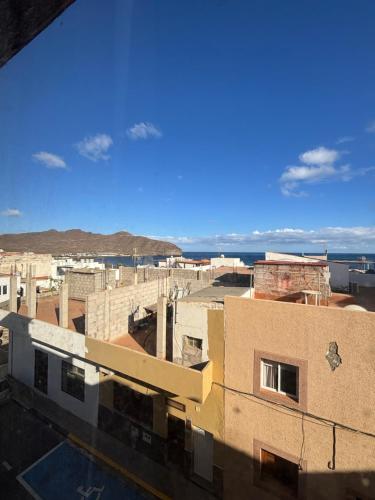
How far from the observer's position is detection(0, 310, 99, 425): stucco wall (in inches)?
354

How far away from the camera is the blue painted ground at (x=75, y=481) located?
24.3 feet

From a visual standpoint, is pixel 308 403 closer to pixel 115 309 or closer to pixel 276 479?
pixel 276 479

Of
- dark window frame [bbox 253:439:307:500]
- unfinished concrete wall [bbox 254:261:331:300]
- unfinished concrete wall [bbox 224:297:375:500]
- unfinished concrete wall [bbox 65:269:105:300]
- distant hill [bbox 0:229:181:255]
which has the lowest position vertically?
dark window frame [bbox 253:439:307:500]

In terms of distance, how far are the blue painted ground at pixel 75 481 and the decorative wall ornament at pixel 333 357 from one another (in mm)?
6278

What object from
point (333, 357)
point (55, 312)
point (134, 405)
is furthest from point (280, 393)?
point (55, 312)

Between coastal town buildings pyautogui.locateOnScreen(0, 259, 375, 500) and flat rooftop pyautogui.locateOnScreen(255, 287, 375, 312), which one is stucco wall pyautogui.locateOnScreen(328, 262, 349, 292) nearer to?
flat rooftop pyautogui.locateOnScreen(255, 287, 375, 312)

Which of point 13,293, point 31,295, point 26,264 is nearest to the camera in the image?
point 31,295

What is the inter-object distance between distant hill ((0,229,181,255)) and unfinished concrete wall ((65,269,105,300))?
140 centimetres

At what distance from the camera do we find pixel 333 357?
5.47m

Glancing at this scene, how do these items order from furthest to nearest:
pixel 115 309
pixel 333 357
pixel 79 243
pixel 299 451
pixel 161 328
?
pixel 79 243, pixel 115 309, pixel 161 328, pixel 299 451, pixel 333 357

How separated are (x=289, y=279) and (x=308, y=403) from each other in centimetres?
367

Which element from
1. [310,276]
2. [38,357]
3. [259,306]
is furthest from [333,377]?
[38,357]

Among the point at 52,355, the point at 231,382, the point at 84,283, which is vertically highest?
the point at 84,283

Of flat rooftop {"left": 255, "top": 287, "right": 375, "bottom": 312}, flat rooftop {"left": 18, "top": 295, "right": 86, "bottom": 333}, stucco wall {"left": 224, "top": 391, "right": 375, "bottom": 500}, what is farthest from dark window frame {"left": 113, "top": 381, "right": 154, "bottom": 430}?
flat rooftop {"left": 255, "top": 287, "right": 375, "bottom": 312}
